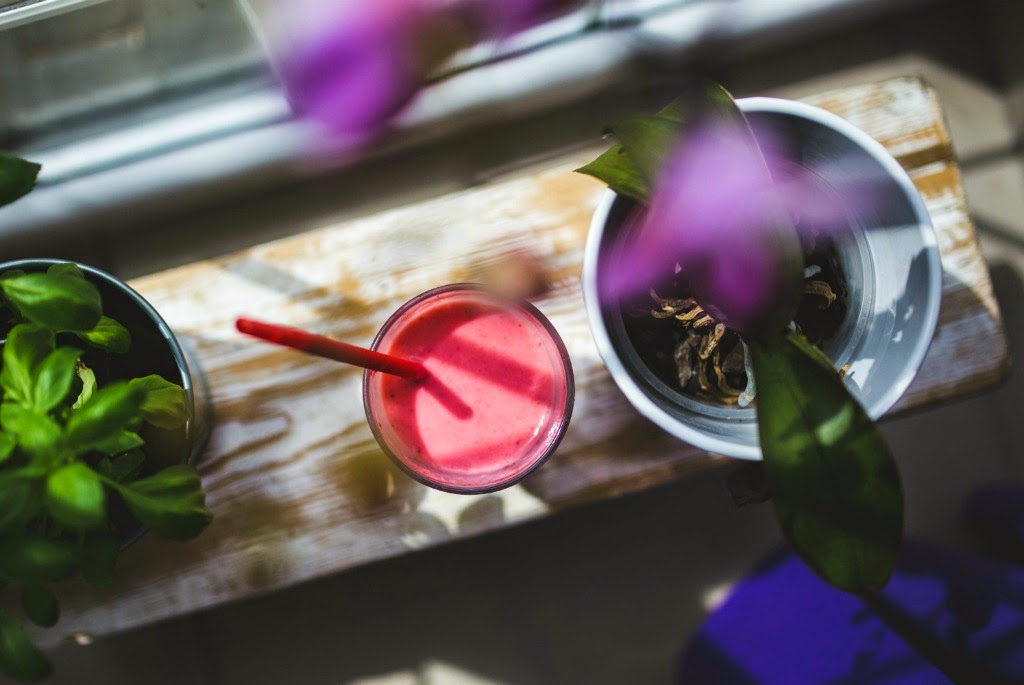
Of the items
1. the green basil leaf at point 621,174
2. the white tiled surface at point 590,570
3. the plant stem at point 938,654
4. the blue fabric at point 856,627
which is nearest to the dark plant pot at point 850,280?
the green basil leaf at point 621,174

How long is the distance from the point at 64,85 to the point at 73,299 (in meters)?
0.66

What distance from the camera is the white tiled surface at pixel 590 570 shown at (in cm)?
114

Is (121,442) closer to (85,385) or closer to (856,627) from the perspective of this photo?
(85,385)

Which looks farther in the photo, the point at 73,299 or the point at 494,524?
the point at 494,524

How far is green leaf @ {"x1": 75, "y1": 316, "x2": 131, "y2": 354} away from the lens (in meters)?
0.51

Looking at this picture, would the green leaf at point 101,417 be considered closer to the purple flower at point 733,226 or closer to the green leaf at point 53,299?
the green leaf at point 53,299

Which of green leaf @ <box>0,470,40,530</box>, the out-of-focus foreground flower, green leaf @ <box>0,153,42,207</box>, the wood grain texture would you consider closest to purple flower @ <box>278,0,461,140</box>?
the out-of-focus foreground flower

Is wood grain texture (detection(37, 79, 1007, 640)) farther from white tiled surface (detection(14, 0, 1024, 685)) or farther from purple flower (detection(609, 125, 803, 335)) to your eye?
white tiled surface (detection(14, 0, 1024, 685))

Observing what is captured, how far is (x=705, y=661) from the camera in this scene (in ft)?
3.04

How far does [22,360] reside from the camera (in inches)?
18.0

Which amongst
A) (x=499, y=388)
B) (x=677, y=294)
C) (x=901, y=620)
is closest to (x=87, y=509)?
(x=499, y=388)

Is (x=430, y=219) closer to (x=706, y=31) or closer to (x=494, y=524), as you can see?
(x=494, y=524)

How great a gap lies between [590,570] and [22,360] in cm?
85

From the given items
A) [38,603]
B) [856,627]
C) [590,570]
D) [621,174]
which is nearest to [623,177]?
[621,174]
